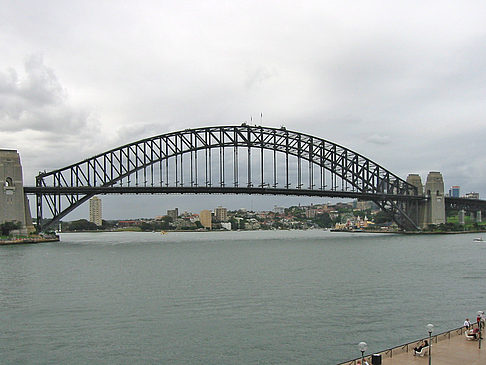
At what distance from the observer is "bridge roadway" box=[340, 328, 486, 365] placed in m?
14.2

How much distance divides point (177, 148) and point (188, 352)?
6721 cm

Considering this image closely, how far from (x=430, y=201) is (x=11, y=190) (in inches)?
3041

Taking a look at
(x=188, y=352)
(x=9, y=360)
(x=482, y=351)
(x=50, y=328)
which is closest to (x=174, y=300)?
(x=50, y=328)

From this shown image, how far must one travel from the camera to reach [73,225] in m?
196

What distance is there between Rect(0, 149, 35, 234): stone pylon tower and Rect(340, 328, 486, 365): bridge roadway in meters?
62.9

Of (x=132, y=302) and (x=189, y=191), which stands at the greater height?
(x=189, y=191)

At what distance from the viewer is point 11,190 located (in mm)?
68500

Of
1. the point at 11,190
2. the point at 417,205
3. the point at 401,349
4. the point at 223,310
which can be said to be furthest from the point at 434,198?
the point at 401,349

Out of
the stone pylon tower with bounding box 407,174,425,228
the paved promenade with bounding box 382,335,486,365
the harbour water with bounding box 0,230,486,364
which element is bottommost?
the harbour water with bounding box 0,230,486,364

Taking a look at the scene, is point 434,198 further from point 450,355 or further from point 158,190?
point 450,355

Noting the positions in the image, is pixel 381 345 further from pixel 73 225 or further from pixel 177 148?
pixel 73 225

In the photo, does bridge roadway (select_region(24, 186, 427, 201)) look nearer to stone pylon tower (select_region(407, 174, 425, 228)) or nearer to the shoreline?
the shoreline

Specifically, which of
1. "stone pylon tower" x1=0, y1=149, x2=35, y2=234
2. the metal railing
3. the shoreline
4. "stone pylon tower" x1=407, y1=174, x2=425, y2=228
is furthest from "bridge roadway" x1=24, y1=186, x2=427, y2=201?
the metal railing

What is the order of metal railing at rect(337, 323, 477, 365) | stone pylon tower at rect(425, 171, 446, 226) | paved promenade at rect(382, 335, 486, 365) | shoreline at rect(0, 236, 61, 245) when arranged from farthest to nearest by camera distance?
stone pylon tower at rect(425, 171, 446, 226), shoreline at rect(0, 236, 61, 245), metal railing at rect(337, 323, 477, 365), paved promenade at rect(382, 335, 486, 365)
